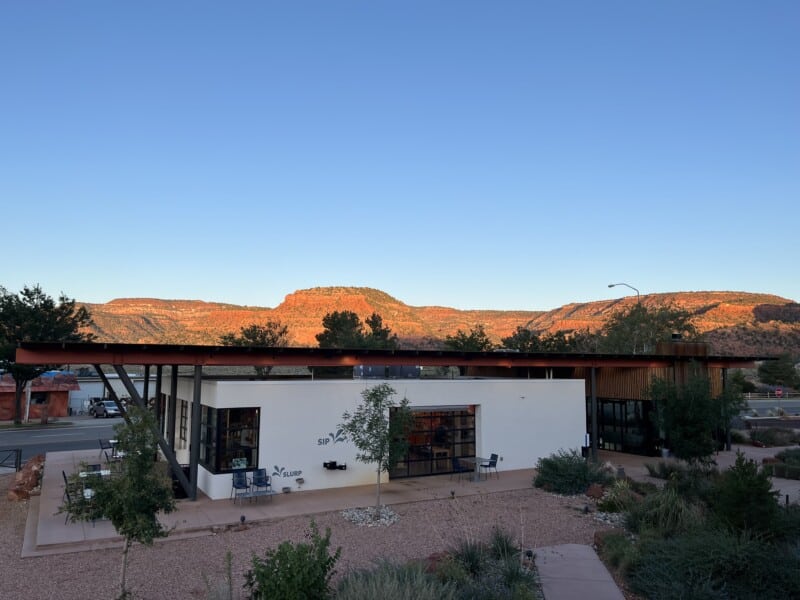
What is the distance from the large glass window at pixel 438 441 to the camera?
18.8 metres

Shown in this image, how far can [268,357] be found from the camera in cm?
1614

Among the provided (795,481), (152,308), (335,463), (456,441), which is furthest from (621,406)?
(152,308)

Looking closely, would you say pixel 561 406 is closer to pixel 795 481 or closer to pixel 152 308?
pixel 795 481

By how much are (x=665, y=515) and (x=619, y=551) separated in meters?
2.44

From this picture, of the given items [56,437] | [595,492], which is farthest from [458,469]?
[56,437]

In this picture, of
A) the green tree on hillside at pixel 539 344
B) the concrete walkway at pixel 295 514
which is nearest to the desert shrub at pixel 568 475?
the concrete walkway at pixel 295 514

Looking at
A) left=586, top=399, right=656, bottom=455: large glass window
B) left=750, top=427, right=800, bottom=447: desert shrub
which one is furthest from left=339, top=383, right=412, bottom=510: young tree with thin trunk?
left=750, top=427, right=800, bottom=447: desert shrub

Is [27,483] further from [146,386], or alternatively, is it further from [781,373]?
[781,373]

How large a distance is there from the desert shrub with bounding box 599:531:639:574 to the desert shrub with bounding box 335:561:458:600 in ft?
10.1

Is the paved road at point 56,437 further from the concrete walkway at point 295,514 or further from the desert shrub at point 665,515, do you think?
the desert shrub at point 665,515

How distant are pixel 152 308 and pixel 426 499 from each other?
12692 centimetres

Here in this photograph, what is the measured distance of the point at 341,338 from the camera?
58.5m

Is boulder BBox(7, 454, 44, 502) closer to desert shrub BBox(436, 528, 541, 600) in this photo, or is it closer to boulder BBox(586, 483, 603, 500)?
desert shrub BBox(436, 528, 541, 600)

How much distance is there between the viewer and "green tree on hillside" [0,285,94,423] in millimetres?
35969
